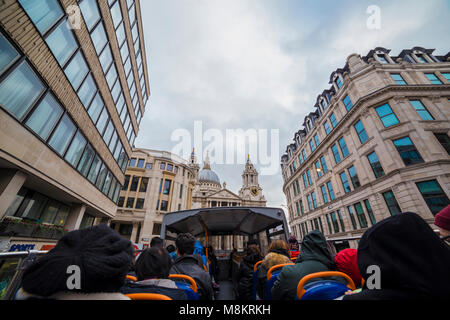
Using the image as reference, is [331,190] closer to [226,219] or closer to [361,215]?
[361,215]

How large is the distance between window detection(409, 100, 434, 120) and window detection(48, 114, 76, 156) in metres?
26.5

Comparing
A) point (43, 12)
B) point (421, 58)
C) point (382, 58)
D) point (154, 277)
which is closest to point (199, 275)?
point (154, 277)

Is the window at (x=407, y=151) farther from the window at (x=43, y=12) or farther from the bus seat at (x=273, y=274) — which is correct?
the window at (x=43, y=12)

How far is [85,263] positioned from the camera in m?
1.14

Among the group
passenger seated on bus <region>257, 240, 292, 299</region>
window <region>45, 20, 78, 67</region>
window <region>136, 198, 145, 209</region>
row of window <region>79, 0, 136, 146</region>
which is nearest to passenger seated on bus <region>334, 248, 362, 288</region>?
passenger seated on bus <region>257, 240, 292, 299</region>

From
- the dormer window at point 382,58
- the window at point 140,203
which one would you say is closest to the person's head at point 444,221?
the dormer window at point 382,58

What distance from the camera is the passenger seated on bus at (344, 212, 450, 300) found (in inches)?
43.9

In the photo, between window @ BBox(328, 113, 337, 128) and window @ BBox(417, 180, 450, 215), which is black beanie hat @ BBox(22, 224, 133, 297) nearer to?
window @ BBox(417, 180, 450, 215)

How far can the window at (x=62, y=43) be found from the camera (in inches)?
286

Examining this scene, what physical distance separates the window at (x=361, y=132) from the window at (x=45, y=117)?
78.4 feet

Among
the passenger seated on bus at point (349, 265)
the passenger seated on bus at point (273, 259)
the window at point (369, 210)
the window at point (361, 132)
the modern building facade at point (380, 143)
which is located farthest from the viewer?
the window at point (361, 132)

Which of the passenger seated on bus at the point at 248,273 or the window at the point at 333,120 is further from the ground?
the window at the point at 333,120
